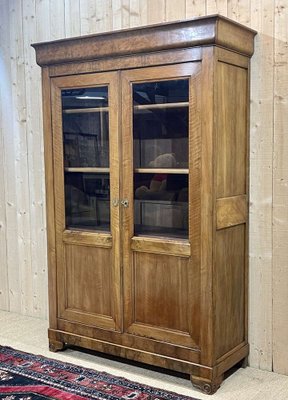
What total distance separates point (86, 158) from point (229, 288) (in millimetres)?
1168

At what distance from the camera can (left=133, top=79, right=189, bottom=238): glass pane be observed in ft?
9.57

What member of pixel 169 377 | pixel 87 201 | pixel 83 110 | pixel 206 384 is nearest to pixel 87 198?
pixel 87 201

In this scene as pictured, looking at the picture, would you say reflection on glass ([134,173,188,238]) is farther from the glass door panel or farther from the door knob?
the glass door panel

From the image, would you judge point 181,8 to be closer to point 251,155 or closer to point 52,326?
point 251,155

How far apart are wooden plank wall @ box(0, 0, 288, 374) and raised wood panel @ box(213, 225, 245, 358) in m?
0.10

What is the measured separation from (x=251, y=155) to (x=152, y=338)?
1195mm

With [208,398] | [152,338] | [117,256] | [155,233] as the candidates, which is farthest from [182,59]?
[208,398]

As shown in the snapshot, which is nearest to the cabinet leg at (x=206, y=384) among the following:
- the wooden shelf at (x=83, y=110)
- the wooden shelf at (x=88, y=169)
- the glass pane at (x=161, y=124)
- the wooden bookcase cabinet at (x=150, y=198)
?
the wooden bookcase cabinet at (x=150, y=198)

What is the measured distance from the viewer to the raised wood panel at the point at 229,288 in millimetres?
2877

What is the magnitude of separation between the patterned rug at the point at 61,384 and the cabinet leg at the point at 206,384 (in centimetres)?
11

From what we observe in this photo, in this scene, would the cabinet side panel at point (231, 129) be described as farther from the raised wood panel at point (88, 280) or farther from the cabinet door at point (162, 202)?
the raised wood panel at point (88, 280)

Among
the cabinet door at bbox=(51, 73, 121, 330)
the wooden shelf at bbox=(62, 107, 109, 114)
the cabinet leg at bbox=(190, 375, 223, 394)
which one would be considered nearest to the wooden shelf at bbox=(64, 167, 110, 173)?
the cabinet door at bbox=(51, 73, 121, 330)

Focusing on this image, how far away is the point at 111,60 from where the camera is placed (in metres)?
3.06

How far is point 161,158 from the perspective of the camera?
305cm
